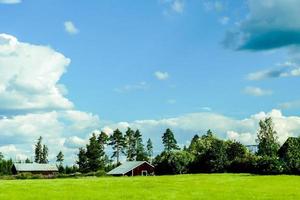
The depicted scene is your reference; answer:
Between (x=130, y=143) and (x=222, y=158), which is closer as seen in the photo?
(x=222, y=158)

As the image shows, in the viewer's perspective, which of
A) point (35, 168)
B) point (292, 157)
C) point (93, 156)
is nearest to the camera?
point (292, 157)

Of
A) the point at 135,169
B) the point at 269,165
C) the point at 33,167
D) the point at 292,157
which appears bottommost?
the point at 269,165

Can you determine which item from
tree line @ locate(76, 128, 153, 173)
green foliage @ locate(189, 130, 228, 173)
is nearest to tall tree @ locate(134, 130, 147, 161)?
tree line @ locate(76, 128, 153, 173)

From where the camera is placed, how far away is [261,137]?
389 ft

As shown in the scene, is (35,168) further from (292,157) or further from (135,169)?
(292,157)

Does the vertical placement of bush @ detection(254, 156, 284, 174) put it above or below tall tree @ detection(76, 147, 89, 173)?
below

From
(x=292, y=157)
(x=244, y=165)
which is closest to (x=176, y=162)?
(x=244, y=165)

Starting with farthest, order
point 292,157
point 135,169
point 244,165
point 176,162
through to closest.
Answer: point 135,169 < point 176,162 < point 244,165 < point 292,157

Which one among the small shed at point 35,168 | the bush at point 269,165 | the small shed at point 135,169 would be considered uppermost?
the small shed at point 35,168

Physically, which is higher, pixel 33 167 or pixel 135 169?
pixel 33 167

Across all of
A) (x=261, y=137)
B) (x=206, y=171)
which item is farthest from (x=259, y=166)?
(x=261, y=137)

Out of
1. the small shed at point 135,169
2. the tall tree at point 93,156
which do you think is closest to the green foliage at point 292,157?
the small shed at point 135,169

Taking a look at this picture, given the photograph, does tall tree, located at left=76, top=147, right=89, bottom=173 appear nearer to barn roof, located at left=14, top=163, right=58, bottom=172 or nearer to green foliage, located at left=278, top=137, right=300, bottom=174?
barn roof, located at left=14, top=163, right=58, bottom=172

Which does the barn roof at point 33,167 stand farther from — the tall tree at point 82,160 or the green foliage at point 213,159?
the green foliage at point 213,159
